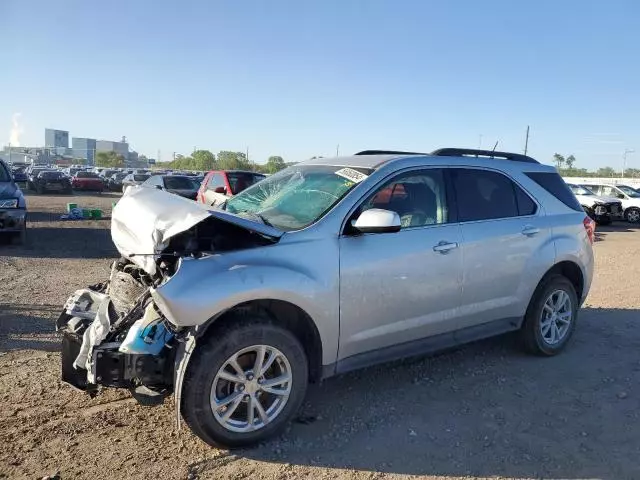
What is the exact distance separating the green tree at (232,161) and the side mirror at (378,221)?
87.8 metres

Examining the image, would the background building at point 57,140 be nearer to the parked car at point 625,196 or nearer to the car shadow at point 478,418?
the parked car at point 625,196

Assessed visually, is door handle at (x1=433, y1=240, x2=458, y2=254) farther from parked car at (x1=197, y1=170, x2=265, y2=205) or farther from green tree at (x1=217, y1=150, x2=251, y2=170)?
green tree at (x1=217, y1=150, x2=251, y2=170)

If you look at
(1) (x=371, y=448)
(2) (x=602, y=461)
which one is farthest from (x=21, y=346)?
(2) (x=602, y=461)

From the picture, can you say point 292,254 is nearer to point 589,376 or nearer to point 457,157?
point 457,157

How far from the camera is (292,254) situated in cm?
353

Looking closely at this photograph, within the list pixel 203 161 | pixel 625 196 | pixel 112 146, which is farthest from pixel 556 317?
pixel 112 146

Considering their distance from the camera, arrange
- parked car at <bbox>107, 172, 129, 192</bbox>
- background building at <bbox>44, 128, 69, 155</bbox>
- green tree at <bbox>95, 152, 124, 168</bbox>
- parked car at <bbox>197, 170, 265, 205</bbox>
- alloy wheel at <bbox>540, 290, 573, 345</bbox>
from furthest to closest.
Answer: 1. background building at <bbox>44, 128, 69, 155</bbox>
2. green tree at <bbox>95, 152, 124, 168</bbox>
3. parked car at <bbox>107, 172, 129, 192</bbox>
4. parked car at <bbox>197, 170, 265, 205</bbox>
5. alloy wheel at <bbox>540, 290, 573, 345</bbox>

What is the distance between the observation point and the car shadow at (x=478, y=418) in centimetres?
332

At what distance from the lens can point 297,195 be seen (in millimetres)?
4266

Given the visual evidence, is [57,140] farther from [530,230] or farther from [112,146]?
[530,230]

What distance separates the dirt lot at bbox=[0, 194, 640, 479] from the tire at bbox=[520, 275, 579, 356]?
0.12 metres

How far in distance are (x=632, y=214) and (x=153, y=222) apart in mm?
26854

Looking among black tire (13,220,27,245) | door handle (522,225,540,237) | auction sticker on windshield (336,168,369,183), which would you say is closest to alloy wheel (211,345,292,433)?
auction sticker on windshield (336,168,369,183)

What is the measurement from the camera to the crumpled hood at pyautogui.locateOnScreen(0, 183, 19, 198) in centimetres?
1062
